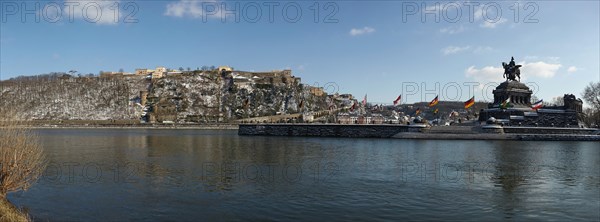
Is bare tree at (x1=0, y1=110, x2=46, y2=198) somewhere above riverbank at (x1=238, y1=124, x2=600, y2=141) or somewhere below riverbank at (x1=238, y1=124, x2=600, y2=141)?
above

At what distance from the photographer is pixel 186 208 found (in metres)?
16.5

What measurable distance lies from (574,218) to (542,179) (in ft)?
31.4

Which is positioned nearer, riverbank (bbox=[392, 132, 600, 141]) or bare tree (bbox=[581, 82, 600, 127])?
riverbank (bbox=[392, 132, 600, 141])

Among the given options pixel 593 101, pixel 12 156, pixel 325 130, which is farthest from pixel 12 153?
pixel 593 101

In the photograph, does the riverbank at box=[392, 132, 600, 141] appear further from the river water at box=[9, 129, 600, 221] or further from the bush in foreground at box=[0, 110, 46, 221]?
the bush in foreground at box=[0, 110, 46, 221]

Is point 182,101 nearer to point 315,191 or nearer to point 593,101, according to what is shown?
point 593,101

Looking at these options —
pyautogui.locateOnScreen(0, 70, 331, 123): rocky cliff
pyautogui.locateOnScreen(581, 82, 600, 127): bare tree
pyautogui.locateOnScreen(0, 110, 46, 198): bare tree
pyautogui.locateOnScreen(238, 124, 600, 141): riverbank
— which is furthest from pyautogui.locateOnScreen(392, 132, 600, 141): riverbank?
pyautogui.locateOnScreen(0, 70, 331, 123): rocky cliff

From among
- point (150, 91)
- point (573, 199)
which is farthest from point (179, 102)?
point (573, 199)

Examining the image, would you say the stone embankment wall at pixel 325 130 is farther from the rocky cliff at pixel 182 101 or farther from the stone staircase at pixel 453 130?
the rocky cliff at pixel 182 101

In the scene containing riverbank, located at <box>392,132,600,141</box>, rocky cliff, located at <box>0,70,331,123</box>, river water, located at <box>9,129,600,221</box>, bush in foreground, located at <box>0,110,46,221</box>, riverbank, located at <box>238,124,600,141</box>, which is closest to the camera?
bush in foreground, located at <box>0,110,46,221</box>

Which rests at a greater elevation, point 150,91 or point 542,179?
point 150,91

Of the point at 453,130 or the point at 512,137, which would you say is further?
the point at 453,130

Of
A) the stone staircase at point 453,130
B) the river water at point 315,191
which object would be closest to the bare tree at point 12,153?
the river water at point 315,191

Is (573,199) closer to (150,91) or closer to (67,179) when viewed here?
(67,179)
